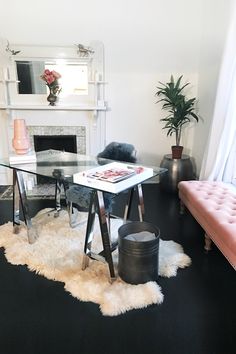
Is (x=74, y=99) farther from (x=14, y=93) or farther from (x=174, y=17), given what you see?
(x=174, y=17)

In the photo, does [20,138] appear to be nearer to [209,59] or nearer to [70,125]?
[70,125]

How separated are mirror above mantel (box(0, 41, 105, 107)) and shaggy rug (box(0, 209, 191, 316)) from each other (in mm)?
1831

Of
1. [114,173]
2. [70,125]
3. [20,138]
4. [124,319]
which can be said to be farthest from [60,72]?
[124,319]

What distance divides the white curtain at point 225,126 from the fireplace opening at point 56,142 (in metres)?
1.98

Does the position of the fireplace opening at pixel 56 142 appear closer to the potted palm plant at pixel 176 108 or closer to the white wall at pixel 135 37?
the white wall at pixel 135 37

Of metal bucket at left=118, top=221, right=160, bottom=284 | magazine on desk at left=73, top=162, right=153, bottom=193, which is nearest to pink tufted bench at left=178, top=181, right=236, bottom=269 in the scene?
metal bucket at left=118, top=221, right=160, bottom=284

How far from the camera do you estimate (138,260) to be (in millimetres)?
1875

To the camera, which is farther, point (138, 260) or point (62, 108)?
point (62, 108)

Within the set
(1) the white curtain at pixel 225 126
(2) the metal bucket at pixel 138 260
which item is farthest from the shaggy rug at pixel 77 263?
(1) the white curtain at pixel 225 126

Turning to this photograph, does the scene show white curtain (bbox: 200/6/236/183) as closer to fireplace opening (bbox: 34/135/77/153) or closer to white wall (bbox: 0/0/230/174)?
white wall (bbox: 0/0/230/174)

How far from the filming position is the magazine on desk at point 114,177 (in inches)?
69.2

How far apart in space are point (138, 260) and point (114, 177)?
0.59 m

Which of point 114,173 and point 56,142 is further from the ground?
point 114,173

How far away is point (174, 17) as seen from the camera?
3.71 metres
